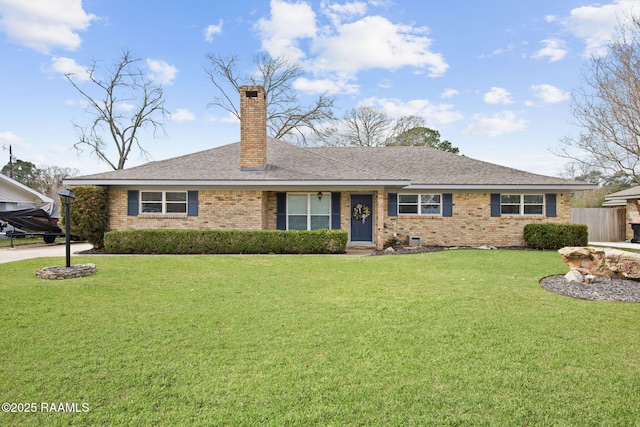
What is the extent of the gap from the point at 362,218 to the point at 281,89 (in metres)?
22.0

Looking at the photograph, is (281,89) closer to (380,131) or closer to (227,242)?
(380,131)

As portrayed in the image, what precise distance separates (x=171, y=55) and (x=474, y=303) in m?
17.4

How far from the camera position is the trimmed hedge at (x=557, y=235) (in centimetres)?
1314

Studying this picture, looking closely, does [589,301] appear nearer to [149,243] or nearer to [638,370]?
[638,370]

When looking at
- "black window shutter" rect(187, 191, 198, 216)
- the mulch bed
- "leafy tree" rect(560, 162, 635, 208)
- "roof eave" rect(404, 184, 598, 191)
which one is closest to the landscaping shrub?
"black window shutter" rect(187, 191, 198, 216)

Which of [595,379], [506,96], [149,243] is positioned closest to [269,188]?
[149,243]

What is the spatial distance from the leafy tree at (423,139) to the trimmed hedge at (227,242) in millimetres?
23368

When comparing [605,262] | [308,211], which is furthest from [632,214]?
[308,211]

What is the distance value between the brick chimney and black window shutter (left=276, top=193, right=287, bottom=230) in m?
1.42

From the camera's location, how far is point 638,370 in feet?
11.1

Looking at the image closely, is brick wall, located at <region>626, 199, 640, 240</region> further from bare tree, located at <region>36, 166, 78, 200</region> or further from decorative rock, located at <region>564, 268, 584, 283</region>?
bare tree, located at <region>36, 166, 78, 200</region>

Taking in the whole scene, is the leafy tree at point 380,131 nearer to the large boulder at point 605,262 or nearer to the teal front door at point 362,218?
the teal front door at point 362,218

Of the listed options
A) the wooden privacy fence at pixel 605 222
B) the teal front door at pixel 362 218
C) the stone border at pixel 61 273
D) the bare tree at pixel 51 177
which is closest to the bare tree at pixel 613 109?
the wooden privacy fence at pixel 605 222

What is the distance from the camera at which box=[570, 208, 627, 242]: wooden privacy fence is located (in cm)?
1931
